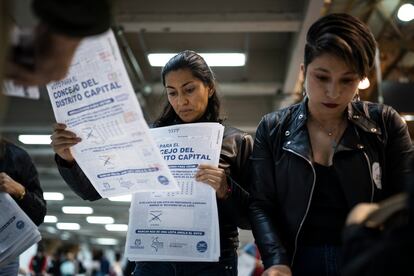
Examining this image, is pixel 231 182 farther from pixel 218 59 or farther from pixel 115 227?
pixel 115 227

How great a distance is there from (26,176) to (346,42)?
153cm

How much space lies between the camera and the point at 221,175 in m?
1.73

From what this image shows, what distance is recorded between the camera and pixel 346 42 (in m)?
1.50

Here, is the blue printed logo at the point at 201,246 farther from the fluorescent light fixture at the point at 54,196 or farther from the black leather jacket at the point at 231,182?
the fluorescent light fixture at the point at 54,196

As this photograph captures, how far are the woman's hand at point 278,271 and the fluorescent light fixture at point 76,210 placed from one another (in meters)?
19.8

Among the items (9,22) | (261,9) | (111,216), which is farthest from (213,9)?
(111,216)

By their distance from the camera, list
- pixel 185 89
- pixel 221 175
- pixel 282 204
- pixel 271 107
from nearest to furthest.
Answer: pixel 282 204 → pixel 221 175 → pixel 185 89 → pixel 271 107

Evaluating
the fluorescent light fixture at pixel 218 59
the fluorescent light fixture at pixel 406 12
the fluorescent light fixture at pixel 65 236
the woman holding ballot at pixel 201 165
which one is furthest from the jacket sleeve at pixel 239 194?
the fluorescent light fixture at pixel 65 236

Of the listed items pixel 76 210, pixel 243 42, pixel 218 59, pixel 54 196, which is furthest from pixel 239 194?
pixel 76 210

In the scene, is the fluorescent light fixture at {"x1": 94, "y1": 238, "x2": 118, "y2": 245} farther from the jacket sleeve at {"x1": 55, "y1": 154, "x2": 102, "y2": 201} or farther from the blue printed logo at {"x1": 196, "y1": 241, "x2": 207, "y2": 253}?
the blue printed logo at {"x1": 196, "y1": 241, "x2": 207, "y2": 253}

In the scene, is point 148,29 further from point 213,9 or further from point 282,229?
point 282,229

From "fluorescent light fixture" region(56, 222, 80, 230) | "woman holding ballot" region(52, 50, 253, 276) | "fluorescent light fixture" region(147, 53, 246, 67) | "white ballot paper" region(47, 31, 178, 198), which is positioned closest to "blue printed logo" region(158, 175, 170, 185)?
"white ballot paper" region(47, 31, 178, 198)

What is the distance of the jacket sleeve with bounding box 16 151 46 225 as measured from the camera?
2234mm

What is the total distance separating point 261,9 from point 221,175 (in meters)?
4.92
